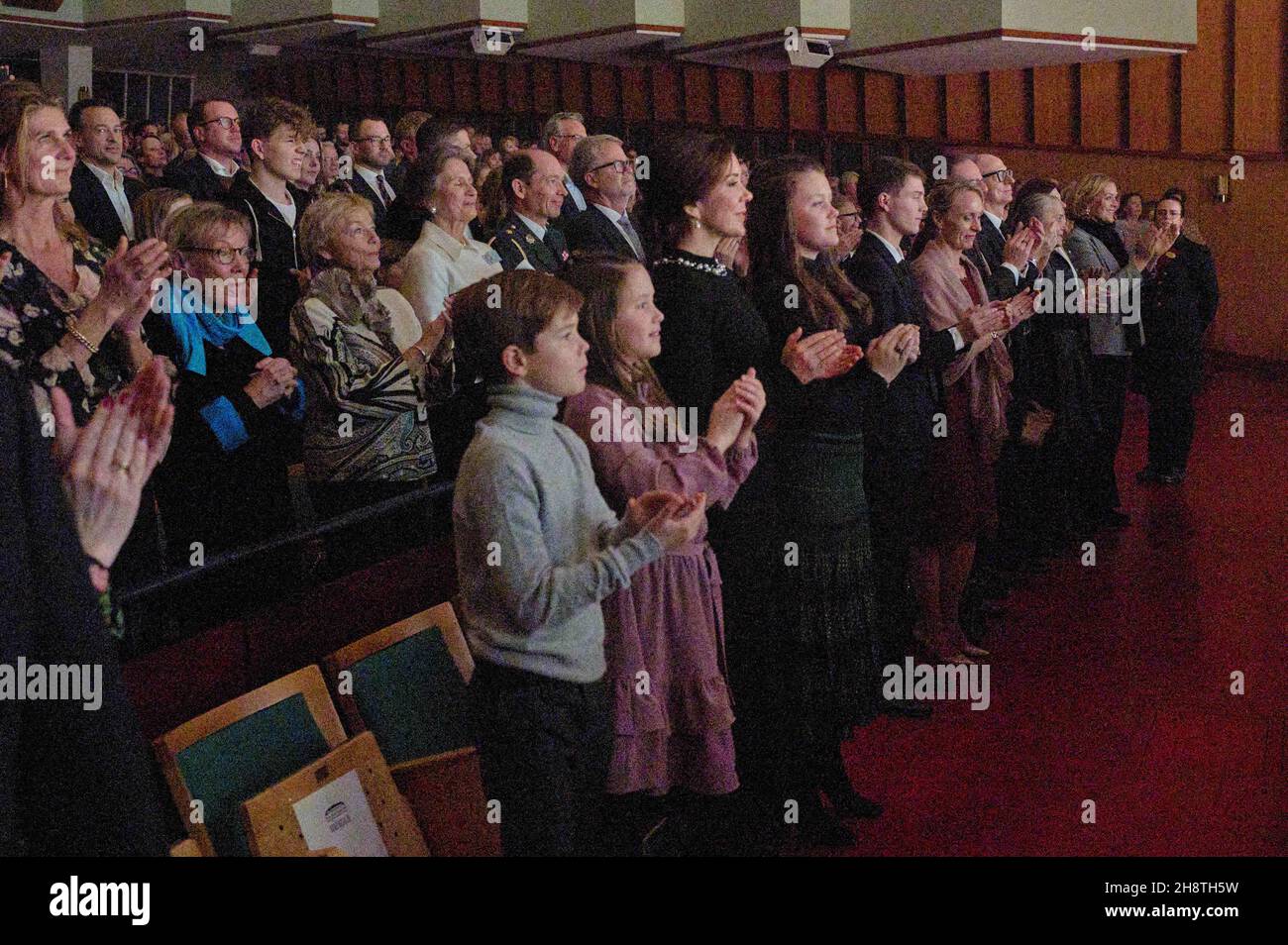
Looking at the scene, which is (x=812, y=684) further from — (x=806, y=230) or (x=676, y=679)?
(x=806, y=230)

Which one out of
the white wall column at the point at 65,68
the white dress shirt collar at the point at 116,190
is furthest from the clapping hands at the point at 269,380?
the white wall column at the point at 65,68

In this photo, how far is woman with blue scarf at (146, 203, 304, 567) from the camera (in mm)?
3248

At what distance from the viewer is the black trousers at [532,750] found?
2287 millimetres

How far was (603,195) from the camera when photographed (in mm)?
4699

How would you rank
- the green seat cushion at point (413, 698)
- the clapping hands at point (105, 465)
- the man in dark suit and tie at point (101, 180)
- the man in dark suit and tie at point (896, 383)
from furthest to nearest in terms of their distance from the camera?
the man in dark suit and tie at point (101, 180) < the man in dark suit and tie at point (896, 383) < the green seat cushion at point (413, 698) < the clapping hands at point (105, 465)

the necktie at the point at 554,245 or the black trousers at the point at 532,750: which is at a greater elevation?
the necktie at the point at 554,245

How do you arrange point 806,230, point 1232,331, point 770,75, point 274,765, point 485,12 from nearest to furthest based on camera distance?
point 274,765 < point 806,230 < point 1232,331 < point 485,12 < point 770,75

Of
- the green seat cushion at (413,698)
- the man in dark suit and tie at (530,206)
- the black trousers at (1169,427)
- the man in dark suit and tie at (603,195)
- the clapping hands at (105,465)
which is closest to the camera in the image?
Answer: the clapping hands at (105,465)

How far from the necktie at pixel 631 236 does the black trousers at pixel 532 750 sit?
8.52 feet

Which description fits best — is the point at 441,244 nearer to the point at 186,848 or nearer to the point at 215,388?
the point at 215,388

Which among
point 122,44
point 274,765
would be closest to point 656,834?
point 274,765

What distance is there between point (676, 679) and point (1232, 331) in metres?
9.24

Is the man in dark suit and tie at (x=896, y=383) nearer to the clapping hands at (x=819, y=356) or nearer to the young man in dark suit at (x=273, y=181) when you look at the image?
the clapping hands at (x=819, y=356)

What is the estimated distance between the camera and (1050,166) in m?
11.4
